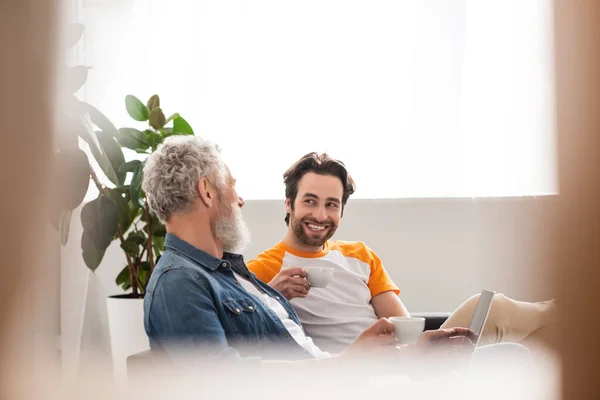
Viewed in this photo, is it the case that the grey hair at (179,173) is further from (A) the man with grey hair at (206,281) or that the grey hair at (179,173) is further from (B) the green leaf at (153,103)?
(B) the green leaf at (153,103)

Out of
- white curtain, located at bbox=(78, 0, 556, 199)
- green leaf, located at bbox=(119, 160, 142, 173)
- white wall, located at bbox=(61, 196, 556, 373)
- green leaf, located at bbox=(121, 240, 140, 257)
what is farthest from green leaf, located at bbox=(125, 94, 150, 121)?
white wall, located at bbox=(61, 196, 556, 373)

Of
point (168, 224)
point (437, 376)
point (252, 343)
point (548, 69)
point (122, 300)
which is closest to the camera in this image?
point (548, 69)

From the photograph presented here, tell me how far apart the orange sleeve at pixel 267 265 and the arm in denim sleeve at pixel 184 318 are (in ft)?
1.71

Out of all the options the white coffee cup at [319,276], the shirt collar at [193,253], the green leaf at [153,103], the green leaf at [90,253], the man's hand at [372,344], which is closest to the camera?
the man's hand at [372,344]

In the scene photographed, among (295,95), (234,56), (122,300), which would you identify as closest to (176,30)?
(234,56)

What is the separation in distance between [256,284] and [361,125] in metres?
1.32

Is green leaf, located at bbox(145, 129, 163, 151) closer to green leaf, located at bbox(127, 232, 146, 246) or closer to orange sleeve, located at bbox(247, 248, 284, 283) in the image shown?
green leaf, located at bbox(127, 232, 146, 246)

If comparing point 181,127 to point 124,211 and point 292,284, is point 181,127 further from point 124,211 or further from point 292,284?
point 292,284

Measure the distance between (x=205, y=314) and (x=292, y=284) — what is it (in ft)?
1.34

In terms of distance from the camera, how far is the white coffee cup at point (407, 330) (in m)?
0.94

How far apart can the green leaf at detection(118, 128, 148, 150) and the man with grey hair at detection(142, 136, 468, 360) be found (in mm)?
515

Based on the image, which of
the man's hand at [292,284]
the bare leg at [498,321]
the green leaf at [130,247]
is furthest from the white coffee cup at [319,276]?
the green leaf at [130,247]

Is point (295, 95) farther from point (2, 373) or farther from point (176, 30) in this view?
point (2, 373)

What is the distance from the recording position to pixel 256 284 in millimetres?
1340
